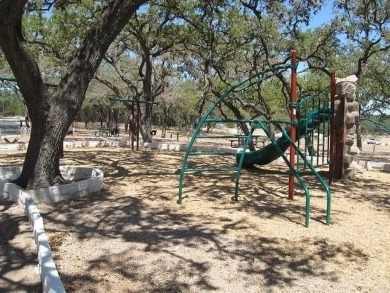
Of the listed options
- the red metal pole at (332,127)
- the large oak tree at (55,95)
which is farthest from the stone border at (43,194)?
the red metal pole at (332,127)

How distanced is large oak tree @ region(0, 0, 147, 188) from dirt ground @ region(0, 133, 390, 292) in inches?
32.4

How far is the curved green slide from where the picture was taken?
339 inches

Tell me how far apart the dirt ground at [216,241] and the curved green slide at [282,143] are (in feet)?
4.17

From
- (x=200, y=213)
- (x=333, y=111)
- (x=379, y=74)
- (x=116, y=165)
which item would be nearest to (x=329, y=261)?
(x=200, y=213)


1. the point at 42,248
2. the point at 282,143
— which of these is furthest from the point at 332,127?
the point at 42,248

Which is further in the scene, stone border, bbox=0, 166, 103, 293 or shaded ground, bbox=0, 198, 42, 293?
stone border, bbox=0, 166, 103, 293

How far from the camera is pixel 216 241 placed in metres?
5.05

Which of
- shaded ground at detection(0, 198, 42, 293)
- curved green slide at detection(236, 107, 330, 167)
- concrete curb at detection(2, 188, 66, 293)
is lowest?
shaded ground at detection(0, 198, 42, 293)

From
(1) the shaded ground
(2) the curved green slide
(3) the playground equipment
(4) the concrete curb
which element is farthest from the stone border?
(2) the curved green slide

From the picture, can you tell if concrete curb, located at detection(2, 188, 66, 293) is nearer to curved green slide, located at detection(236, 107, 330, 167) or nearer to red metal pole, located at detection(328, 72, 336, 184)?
curved green slide, located at detection(236, 107, 330, 167)

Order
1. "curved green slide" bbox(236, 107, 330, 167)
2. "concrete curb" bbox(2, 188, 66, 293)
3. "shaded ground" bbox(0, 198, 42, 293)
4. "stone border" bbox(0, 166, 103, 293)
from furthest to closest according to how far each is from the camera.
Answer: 1. "curved green slide" bbox(236, 107, 330, 167)
2. "stone border" bbox(0, 166, 103, 293)
3. "shaded ground" bbox(0, 198, 42, 293)
4. "concrete curb" bbox(2, 188, 66, 293)

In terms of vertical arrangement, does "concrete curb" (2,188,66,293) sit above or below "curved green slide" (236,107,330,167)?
below

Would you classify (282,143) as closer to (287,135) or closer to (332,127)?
(332,127)

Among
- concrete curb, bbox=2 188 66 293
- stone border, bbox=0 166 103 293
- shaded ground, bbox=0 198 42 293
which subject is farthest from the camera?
stone border, bbox=0 166 103 293
